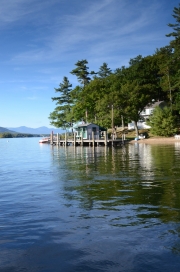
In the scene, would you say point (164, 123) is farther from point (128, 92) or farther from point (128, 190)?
point (128, 190)

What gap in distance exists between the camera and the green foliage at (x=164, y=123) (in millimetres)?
62594

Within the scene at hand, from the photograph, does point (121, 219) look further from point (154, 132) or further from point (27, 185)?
point (154, 132)

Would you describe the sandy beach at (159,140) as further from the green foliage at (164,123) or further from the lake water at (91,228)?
Result: the lake water at (91,228)

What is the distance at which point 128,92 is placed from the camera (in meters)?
68.9

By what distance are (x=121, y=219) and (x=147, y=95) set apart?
62.8m

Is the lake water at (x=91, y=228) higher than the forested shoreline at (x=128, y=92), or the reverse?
the forested shoreline at (x=128, y=92)

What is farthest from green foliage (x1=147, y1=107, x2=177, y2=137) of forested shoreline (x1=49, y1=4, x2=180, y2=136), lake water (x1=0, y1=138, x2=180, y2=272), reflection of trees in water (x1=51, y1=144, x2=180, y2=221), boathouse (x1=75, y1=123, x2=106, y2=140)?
lake water (x1=0, y1=138, x2=180, y2=272)

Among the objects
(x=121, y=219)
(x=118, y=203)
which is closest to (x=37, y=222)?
Answer: (x=121, y=219)

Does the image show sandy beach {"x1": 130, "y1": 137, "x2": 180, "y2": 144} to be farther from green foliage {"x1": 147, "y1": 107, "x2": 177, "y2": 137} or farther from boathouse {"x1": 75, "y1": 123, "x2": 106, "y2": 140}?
boathouse {"x1": 75, "y1": 123, "x2": 106, "y2": 140}

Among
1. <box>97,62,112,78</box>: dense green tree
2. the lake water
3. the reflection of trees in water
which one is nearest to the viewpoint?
the lake water

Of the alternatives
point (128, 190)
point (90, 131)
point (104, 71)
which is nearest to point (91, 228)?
point (128, 190)

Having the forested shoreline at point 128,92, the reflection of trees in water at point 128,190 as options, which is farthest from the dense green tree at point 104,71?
the reflection of trees in water at point 128,190

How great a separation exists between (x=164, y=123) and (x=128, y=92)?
39.8 feet

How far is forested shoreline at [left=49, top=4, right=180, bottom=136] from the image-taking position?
67.4m
